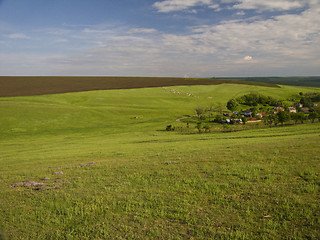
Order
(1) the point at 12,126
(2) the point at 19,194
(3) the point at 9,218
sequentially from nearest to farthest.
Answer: (3) the point at 9,218
(2) the point at 19,194
(1) the point at 12,126

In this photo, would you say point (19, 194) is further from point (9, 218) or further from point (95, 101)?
point (95, 101)

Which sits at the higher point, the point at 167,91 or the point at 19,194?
the point at 167,91

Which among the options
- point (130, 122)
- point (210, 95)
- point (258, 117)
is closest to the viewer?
point (130, 122)

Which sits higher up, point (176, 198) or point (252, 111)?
point (176, 198)

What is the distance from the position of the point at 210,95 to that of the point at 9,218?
473 ft

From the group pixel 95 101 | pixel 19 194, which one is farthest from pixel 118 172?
pixel 95 101

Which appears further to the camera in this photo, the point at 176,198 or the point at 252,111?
the point at 252,111

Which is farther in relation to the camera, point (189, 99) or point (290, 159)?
point (189, 99)

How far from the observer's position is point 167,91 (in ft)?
503

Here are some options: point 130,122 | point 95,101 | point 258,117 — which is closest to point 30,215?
point 130,122

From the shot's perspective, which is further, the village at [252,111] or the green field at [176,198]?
the village at [252,111]

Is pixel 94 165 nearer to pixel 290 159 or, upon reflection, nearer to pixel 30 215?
pixel 30 215

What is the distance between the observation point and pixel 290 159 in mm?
18188

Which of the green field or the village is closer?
the green field
